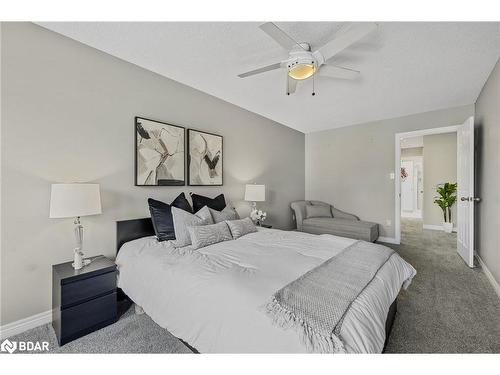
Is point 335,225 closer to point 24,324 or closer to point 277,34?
point 277,34

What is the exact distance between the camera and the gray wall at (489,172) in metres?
2.51

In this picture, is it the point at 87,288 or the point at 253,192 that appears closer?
the point at 87,288

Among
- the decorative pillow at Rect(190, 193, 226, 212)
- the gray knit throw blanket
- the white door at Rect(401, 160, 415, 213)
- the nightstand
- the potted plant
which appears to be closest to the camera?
the gray knit throw blanket

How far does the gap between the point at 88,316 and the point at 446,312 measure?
3.03 m

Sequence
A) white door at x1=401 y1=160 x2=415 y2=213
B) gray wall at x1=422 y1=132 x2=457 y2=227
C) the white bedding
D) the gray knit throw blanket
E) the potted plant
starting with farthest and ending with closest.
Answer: white door at x1=401 y1=160 x2=415 y2=213, gray wall at x1=422 y1=132 x2=457 y2=227, the potted plant, the white bedding, the gray knit throw blanket

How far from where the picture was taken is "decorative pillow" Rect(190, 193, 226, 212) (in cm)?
289

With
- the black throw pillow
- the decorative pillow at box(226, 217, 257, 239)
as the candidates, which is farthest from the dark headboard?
the decorative pillow at box(226, 217, 257, 239)

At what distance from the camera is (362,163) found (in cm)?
486

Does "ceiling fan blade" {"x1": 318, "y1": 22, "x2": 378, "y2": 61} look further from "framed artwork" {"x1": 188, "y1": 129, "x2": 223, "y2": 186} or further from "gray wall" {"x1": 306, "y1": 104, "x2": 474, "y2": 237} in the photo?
"gray wall" {"x1": 306, "y1": 104, "x2": 474, "y2": 237}

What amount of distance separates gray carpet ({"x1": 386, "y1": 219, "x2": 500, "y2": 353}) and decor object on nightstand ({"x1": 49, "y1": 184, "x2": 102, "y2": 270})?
2.46 metres

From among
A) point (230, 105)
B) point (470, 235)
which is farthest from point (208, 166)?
point (470, 235)

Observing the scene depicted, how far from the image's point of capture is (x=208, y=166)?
325 centimetres

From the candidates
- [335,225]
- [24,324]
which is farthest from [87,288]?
[335,225]
